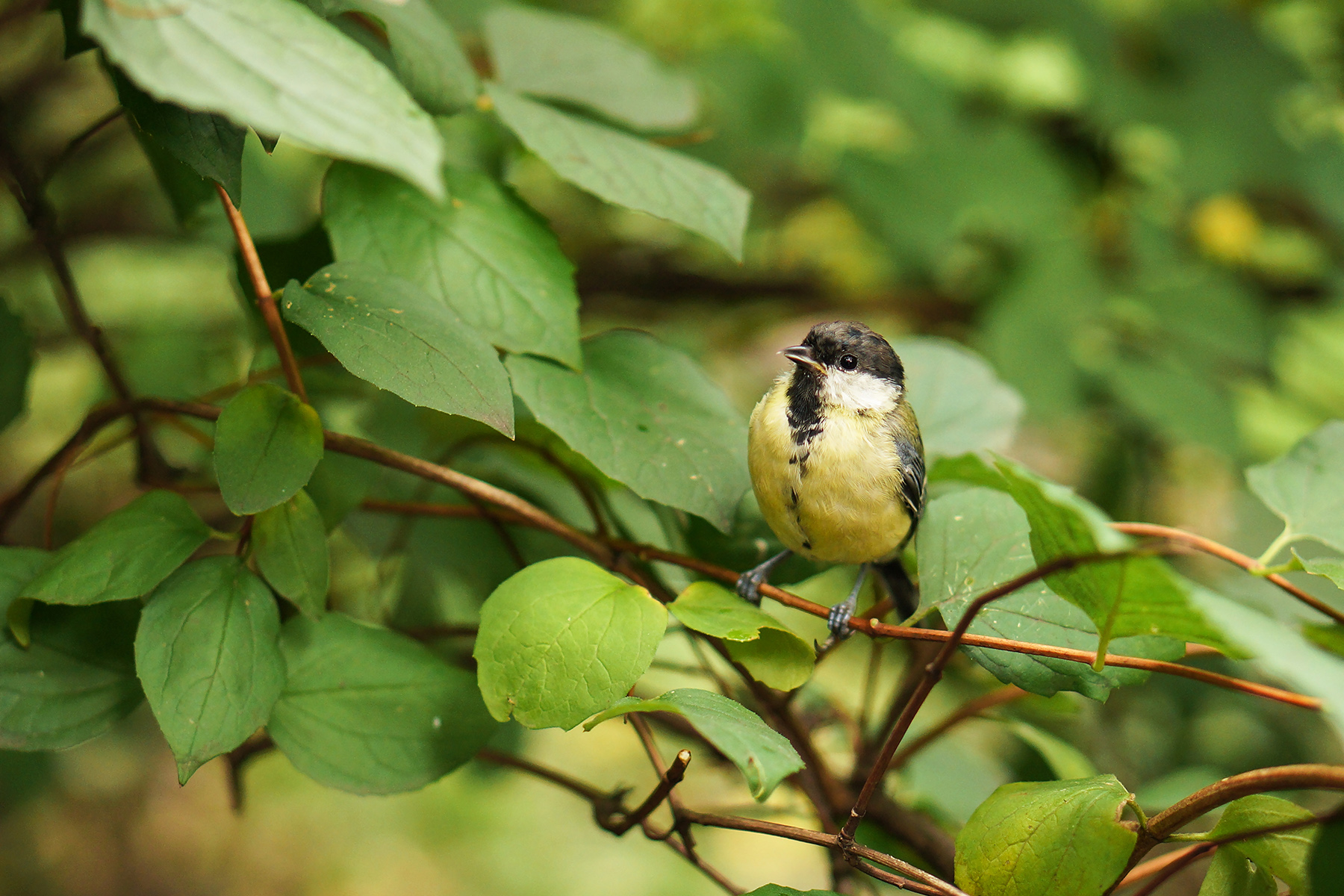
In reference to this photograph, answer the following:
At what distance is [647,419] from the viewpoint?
1.17 metres

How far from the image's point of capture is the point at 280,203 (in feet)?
5.92

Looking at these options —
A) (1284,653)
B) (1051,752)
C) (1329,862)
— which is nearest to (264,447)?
(1284,653)

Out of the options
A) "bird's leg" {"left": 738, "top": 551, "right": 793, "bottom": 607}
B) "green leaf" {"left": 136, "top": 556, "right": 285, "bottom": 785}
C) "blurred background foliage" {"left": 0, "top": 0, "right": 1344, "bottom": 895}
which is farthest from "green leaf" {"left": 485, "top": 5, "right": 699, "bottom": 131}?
"green leaf" {"left": 136, "top": 556, "right": 285, "bottom": 785}

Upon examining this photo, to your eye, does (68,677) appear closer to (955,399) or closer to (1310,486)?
(955,399)

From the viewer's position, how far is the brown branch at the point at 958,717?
49.1 inches

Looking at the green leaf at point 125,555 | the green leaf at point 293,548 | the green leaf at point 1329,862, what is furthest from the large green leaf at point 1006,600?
the green leaf at point 125,555

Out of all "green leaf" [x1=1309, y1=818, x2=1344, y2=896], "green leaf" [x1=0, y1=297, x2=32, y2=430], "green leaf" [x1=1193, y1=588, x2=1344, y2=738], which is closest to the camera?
"green leaf" [x1=1193, y1=588, x2=1344, y2=738]

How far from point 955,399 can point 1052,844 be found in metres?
0.79

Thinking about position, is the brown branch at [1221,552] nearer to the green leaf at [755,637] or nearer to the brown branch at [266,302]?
the green leaf at [755,637]

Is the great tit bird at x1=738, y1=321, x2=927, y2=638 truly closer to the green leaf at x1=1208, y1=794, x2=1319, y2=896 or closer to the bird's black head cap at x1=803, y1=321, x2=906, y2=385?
the bird's black head cap at x1=803, y1=321, x2=906, y2=385

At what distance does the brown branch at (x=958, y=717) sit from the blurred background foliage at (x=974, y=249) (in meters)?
0.45

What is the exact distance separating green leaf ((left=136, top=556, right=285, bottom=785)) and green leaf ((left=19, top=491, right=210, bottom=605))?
0.02 meters

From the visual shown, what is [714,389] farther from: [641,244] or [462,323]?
[641,244]

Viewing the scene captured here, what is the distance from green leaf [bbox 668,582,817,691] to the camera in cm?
96
